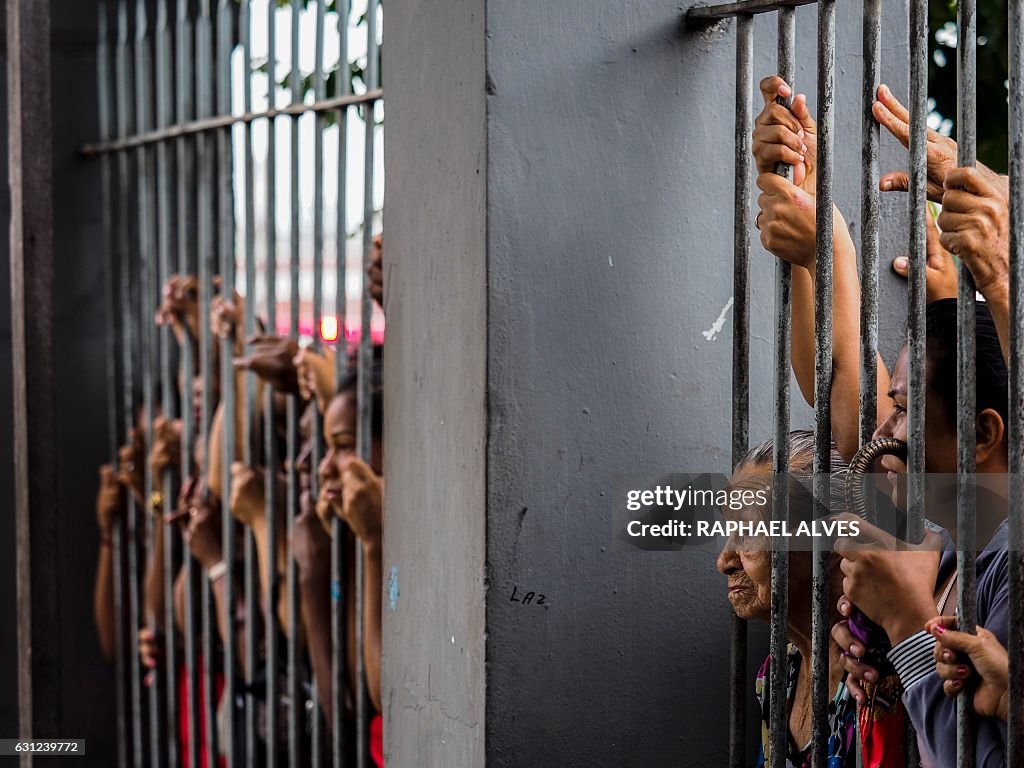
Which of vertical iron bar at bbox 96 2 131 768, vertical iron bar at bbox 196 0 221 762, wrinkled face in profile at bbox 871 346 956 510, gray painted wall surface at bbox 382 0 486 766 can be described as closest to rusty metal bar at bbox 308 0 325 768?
vertical iron bar at bbox 196 0 221 762

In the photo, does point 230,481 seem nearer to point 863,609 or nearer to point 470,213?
point 470,213

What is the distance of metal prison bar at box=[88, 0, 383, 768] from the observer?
3.01m

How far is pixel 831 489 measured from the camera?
180cm

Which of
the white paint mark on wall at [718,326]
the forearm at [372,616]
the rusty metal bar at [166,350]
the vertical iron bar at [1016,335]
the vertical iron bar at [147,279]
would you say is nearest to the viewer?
the vertical iron bar at [1016,335]

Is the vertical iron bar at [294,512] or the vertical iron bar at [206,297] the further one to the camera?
the vertical iron bar at [206,297]

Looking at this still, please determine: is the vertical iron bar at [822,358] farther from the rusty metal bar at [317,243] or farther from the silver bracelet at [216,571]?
the silver bracelet at [216,571]

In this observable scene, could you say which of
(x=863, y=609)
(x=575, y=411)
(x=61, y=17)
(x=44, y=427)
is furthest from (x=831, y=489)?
(x=61, y=17)

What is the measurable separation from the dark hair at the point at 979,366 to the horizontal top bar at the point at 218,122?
1.38 m

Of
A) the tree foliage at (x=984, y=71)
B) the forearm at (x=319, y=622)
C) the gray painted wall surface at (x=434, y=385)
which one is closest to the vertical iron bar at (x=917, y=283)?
the gray painted wall surface at (x=434, y=385)

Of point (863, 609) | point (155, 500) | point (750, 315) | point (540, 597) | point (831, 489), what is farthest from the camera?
point (155, 500)

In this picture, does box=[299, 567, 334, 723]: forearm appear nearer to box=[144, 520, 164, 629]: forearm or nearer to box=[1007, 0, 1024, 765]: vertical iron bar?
box=[144, 520, 164, 629]: forearm

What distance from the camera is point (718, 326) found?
2.06 meters

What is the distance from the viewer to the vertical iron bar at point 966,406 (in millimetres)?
1486

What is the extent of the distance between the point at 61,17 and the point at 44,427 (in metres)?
1.67
